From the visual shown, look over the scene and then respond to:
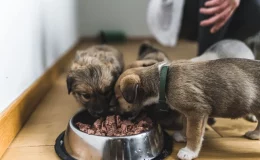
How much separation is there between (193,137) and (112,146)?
0.38 metres

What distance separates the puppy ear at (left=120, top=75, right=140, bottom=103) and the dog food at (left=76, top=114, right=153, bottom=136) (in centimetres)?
17

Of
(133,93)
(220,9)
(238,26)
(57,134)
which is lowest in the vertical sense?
(57,134)

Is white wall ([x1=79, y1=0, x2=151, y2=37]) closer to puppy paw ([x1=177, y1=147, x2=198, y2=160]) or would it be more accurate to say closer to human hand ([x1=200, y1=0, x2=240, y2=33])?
human hand ([x1=200, y1=0, x2=240, y2=33])

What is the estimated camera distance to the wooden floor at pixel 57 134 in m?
1.63

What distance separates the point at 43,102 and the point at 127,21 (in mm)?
2946

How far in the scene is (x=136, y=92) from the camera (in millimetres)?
1583

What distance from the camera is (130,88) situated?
1.58 metres

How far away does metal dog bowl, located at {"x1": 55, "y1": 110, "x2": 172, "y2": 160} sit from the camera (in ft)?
4.88

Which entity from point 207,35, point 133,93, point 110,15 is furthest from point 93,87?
point 110,15

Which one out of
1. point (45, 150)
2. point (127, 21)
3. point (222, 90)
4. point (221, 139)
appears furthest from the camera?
point (127, 21)

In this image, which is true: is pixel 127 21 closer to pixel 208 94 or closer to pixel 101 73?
pixel 101 73

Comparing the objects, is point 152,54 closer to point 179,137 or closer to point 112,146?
point 179,137

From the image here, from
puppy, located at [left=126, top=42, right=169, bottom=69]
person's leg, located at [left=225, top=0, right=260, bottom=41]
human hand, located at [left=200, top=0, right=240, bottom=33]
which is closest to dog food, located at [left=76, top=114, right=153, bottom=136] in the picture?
puppy, located at [left=126, top=42, right=169, bottom=69]

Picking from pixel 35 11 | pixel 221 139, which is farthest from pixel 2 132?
pixel 221 139
